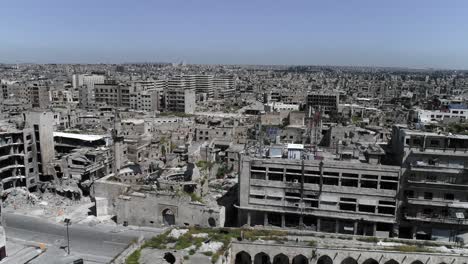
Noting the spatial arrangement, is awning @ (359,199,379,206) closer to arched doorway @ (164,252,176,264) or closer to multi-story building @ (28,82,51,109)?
arched doorway @ (164,252,176,264)

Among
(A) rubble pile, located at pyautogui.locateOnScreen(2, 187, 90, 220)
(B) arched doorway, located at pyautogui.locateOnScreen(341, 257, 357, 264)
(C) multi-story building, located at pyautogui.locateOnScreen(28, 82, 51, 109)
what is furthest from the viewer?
(C) multi-story building, located at pyautogui.locateOnScreen(28, 82, 51, 109)

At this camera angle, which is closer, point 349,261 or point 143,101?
point 349,261

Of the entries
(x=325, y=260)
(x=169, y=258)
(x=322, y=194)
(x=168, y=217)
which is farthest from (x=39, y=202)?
(x=325, y=260)

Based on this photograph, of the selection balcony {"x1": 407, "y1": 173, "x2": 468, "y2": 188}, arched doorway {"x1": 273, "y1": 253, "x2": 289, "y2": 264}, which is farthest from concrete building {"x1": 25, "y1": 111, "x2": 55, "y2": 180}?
balcony {"x1": 407, "y1": 173, "x2": 468, "y2": 188}

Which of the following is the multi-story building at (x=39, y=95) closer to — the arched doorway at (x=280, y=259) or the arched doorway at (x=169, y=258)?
the arched doorway at (x=169, y=258)

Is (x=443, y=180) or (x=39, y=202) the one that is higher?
(x=443, y=180)

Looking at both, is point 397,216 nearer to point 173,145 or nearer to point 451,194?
point 451,194

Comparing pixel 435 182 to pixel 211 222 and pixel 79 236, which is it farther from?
pixel 79 236

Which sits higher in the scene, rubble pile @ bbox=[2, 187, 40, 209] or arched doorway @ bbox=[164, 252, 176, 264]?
arched doorway @ bbox=[164, 252, 176, 264]
